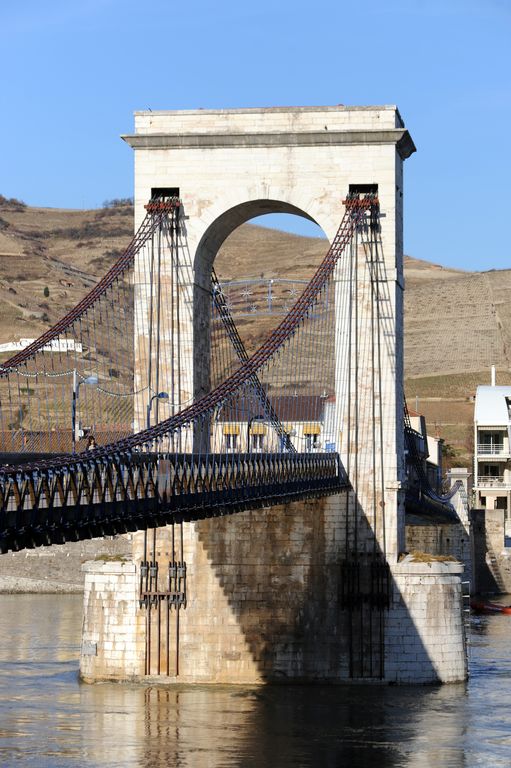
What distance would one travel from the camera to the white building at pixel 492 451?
9744 cm

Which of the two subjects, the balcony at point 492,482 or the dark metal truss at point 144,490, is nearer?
the dark metal truss at point 144,490

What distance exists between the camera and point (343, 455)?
48.6m

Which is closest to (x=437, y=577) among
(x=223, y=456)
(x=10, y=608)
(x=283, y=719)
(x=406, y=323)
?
(x=283, y=719)

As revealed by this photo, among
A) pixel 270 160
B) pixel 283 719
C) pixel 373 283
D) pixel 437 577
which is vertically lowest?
pixel 283 719

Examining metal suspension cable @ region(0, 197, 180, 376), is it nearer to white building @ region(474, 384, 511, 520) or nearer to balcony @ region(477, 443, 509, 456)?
white building @ region(474, 384, 511, 520)

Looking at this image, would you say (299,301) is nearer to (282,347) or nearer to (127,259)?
(282,347)

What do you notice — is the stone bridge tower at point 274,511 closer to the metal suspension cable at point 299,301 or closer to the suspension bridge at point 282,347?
the suspension bridge at point 282,347

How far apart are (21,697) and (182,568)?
478cm

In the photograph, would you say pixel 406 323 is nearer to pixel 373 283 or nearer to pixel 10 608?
pixel 10 608

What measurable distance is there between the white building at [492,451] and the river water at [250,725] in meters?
46.2

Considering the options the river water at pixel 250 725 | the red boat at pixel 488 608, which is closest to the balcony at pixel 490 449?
the red boat at pixel 488 608

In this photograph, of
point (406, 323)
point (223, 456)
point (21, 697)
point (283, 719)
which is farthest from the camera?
point (406, 323)

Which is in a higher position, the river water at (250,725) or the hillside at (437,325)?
the hillside at (437,325)

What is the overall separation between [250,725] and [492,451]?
195 feet
